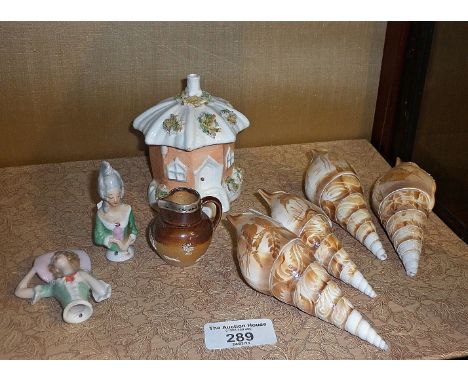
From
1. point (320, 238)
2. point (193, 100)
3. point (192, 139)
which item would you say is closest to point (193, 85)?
point (193, 100)

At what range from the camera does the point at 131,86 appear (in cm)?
161

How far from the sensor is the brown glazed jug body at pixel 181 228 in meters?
1.12

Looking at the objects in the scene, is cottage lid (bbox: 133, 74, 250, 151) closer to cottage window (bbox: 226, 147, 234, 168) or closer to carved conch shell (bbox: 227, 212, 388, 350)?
cottage window (bbox: 226, 147, 234, 168)

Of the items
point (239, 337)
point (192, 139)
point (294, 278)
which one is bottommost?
point (239, 337)

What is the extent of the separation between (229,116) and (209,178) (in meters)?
0.15

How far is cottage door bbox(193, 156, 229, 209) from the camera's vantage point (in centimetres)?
131

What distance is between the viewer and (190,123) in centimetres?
126

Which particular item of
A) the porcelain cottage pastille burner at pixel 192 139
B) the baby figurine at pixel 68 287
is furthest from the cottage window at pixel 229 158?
the baby figurine at pixel 68 287

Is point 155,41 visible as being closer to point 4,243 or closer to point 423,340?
point 4,243

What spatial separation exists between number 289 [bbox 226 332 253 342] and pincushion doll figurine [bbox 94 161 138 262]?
0.31 m

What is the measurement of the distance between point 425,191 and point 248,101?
2.11 ft

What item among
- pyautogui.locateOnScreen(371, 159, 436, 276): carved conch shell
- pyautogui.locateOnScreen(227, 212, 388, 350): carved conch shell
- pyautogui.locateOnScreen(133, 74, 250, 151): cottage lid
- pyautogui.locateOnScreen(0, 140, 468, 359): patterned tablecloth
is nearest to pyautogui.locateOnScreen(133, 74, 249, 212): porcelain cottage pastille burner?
pyautogui.locateOnScreen(133, 74, 250, 151): cottage lid

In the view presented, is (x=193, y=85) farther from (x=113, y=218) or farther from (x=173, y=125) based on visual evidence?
(x=113, y=218)
